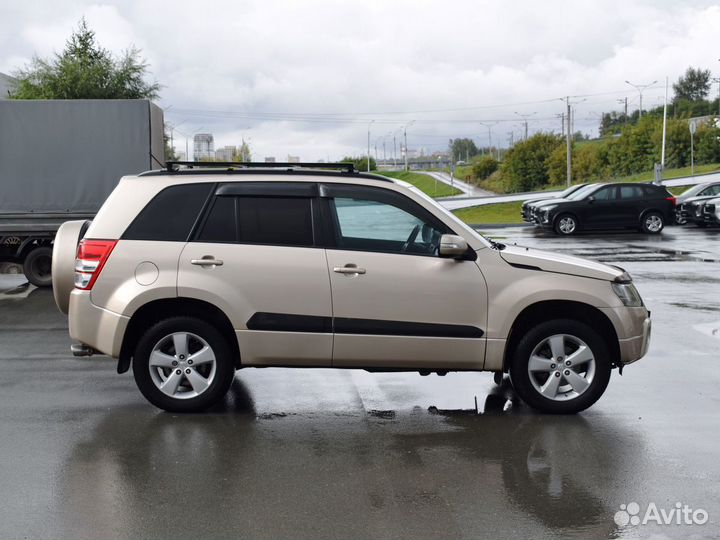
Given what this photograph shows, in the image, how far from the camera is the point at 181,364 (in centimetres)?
691

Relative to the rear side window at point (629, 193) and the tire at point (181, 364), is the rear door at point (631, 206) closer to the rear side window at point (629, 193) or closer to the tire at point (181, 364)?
the rear side window at point (629, 193)

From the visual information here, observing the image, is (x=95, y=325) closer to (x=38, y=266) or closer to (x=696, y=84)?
(x=38, y=266)

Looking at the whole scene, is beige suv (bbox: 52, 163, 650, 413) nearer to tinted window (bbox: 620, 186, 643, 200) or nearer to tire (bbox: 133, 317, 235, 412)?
tire (bbox: 133, 317, 235, 412)

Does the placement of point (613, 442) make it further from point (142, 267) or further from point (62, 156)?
point (62, 156)

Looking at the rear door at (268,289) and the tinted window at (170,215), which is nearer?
the rear door at (268,289)

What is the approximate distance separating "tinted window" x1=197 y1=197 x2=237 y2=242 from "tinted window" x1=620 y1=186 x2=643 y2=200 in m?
24.8

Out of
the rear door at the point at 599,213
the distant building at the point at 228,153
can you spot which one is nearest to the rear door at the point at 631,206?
the rear door at the point at 599,213

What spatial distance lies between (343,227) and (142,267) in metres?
1.52

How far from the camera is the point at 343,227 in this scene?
7008 millimetres

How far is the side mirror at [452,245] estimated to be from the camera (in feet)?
22.1

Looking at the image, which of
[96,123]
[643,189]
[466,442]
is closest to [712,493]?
[466,442]

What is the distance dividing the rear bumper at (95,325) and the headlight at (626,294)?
3.68m

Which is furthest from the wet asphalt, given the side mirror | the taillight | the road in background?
the road in background

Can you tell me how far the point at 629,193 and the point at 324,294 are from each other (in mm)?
24880
